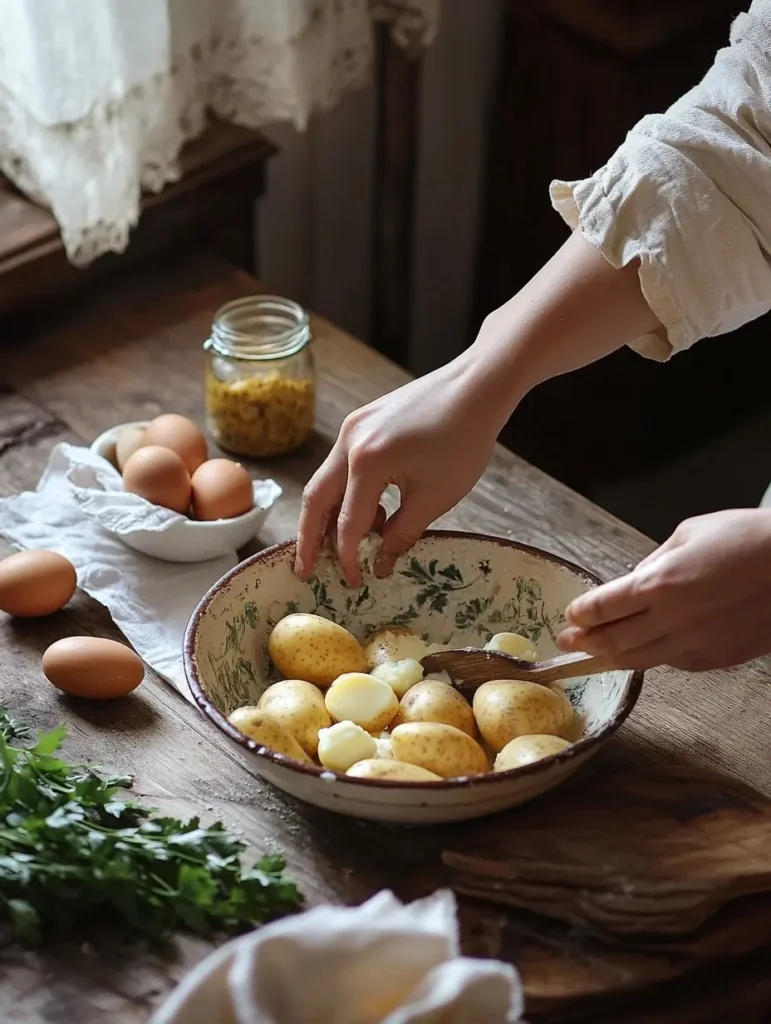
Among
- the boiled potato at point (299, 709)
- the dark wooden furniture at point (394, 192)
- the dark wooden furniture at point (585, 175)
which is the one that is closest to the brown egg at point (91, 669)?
the boiled potato at point (299, 709)

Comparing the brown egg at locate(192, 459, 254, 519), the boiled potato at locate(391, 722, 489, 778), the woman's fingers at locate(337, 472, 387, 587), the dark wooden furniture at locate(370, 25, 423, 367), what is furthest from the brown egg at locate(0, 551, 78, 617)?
the dark wooden furniture at locate(370, 25, 423, 367)

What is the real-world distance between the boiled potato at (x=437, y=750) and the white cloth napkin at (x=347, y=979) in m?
0.16

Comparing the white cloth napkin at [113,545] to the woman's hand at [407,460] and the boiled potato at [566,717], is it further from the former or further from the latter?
the boiled potato at [566,717]

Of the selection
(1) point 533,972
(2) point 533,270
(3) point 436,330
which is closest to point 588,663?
(1) point 533,972

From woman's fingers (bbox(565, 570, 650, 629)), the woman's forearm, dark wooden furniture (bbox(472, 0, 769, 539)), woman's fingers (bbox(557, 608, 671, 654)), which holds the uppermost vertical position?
the woman's forearm

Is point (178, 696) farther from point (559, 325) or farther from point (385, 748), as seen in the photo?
point (559, 325)

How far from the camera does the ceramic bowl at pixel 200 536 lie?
1.17m

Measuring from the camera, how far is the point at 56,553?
1.15 metres

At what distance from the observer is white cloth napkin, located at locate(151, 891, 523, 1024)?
714 millimetres

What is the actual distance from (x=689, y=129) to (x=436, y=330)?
1218 millimetres

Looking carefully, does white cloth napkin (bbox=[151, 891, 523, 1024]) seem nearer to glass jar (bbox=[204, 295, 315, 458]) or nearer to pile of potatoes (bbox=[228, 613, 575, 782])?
pile of potatoes (bbox=[228, 613, 575, 782])

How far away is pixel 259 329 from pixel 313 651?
0.50 m

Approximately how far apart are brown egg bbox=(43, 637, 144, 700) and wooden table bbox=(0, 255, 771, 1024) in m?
0.02

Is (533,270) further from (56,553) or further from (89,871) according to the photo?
(89,871)
